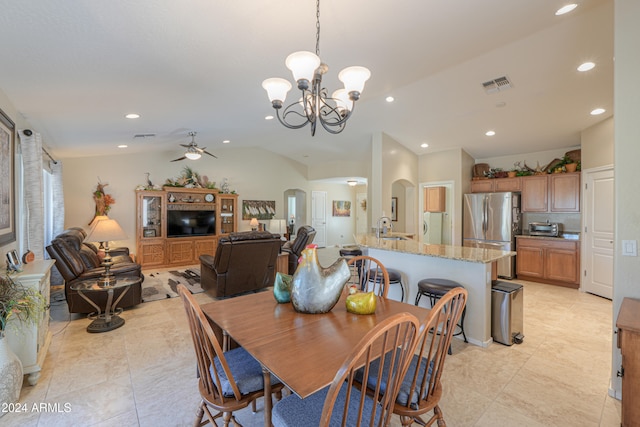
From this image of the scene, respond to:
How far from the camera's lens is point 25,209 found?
3.44 meters

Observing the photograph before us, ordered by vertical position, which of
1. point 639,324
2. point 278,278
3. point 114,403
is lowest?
point 114,403

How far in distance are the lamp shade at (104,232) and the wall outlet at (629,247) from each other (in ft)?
15.1

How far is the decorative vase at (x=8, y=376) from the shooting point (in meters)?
1.93

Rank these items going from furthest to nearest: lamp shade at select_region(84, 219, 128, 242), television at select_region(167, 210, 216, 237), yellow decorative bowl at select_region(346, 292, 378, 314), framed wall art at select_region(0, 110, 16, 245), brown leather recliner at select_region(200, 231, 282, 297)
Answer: television at select_region(167, 210, 216, 237) → brown leather recliner at select_region(200, 231, 282, 297) → lamp shade at select_region(84, 219, 128, 242) → framed wall art at select_region(0, 110, 16, 245) → yellow decorative bowl at select_region(346, 292, 378, 314)

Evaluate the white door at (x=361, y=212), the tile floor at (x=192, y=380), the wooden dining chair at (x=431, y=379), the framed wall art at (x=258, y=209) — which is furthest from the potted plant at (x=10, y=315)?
the white door at (x=361, y=212)

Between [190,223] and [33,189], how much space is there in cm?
401

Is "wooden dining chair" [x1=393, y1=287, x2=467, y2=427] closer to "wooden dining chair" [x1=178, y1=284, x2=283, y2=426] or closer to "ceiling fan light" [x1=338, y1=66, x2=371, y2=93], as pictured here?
"wooden dining chair" [x1=178, y1=284, x2=283, y2=426]

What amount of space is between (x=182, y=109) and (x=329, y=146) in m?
4.34

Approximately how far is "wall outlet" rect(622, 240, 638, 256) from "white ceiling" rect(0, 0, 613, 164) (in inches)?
75.7

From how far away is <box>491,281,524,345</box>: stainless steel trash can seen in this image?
299 centimetres

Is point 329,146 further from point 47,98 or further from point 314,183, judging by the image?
point 47,98

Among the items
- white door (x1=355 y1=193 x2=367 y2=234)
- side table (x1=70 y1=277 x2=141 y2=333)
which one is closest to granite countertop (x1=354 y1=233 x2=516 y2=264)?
side table (x1=70 y1=277 x2=141 y2=333)

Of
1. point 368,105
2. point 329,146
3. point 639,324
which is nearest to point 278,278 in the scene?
point 639,324

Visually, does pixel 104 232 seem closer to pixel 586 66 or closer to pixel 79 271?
pixel 79 271
